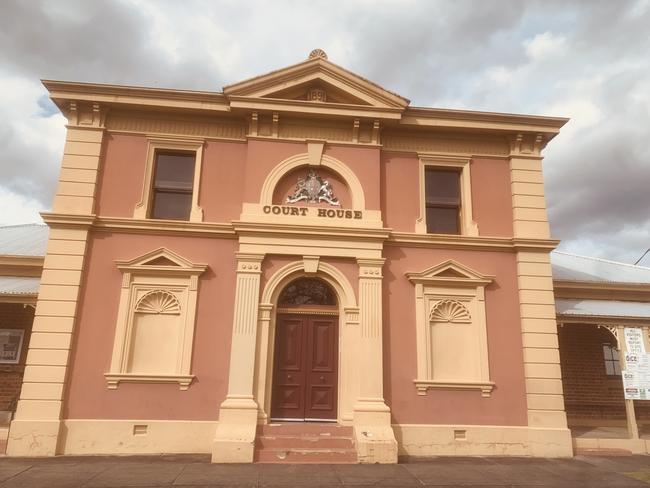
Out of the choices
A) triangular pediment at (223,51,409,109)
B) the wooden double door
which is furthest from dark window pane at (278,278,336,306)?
triangular pediment at (223,51,409,109)

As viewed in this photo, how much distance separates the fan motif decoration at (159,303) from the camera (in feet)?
34.0

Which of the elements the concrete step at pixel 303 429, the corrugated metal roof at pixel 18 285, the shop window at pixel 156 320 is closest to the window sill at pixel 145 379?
the shop window at pixel 156 320

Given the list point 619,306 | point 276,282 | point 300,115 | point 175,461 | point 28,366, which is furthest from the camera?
point 619,306

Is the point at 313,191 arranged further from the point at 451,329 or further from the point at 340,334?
the point at 451,329

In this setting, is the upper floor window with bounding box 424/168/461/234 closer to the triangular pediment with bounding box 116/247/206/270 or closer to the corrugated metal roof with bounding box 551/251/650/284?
the corrugated metal roof with bounding box 551/251/650/284

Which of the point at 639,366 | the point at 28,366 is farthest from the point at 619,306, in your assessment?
the point at 28,366

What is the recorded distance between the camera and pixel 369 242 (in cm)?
1082

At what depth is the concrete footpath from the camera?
7359mm

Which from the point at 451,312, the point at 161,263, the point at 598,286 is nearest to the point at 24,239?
the point at 161,263

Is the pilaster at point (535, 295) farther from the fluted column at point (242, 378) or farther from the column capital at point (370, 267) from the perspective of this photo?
the fluted column at point (242, 378)

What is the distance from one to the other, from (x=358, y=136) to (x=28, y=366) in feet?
28.4

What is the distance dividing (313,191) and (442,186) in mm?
3288

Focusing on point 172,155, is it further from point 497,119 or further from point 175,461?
point 497,119

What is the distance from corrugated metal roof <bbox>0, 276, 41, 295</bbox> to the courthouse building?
1402mm
